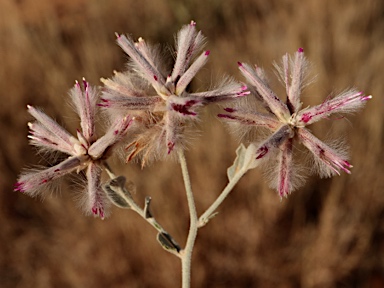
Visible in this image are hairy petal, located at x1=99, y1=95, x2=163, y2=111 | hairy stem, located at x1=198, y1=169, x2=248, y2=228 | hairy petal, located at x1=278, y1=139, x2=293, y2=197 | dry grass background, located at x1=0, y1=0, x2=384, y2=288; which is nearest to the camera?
hairy petal, located at x1=99, y1=95, x2=163, y2=111

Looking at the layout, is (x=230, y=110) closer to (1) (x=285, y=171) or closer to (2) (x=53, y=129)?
(1) (x=285, y=171)

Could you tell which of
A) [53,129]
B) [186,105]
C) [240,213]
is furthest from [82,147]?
[240,213]

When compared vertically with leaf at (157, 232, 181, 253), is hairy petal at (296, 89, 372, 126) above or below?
above

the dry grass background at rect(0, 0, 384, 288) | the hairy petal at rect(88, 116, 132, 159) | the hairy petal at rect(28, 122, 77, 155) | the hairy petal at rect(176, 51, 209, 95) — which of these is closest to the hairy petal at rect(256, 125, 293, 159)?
the hairy petal at rect(176, 51, 209, 95)

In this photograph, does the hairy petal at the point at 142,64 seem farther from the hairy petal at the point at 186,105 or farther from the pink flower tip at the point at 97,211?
the pink flower tip at the point at 97,211

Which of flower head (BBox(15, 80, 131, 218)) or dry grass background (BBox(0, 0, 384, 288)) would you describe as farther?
dry grass background (BBox(0, 0, 384, 288))

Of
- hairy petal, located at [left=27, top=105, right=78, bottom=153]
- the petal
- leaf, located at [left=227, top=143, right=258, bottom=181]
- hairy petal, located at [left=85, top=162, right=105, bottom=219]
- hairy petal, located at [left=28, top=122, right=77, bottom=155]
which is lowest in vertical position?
hairy petal, located at [left=85, top=162, right=105, bottom=219]

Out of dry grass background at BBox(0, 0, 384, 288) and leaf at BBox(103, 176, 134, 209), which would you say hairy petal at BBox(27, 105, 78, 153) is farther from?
dry grass background at BBox(0, 0, 384, 288)
